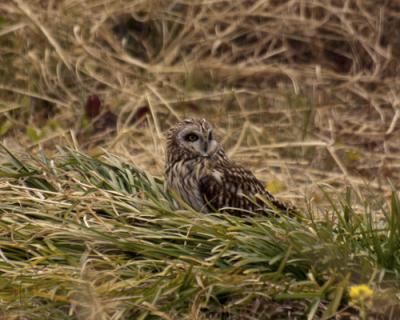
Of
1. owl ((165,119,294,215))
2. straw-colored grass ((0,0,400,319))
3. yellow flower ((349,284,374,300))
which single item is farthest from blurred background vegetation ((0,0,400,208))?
yellow flower ((349,284,374,300))

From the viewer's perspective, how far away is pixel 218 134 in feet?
28.3

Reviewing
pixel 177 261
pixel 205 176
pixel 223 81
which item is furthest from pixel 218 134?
pixel 177 261

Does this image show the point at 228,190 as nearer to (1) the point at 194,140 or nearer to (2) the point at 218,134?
(1) the point at 194,140

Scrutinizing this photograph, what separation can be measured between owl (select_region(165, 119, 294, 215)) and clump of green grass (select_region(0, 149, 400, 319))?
29 centimetres

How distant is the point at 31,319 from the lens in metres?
4.68

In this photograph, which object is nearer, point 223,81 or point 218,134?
point 218,134

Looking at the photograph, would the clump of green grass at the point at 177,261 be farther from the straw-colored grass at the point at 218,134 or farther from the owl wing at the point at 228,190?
the owl wing at the point at 228,190

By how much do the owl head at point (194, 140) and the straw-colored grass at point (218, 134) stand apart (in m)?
0.26

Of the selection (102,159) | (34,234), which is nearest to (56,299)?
(34,234)

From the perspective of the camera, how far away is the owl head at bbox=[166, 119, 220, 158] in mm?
→ 6211

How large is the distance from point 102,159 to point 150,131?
1.55m

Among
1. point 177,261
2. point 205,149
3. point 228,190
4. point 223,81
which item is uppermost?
point 223,81

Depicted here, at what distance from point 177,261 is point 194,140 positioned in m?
1.38

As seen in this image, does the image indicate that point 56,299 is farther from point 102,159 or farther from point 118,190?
point 102,159
